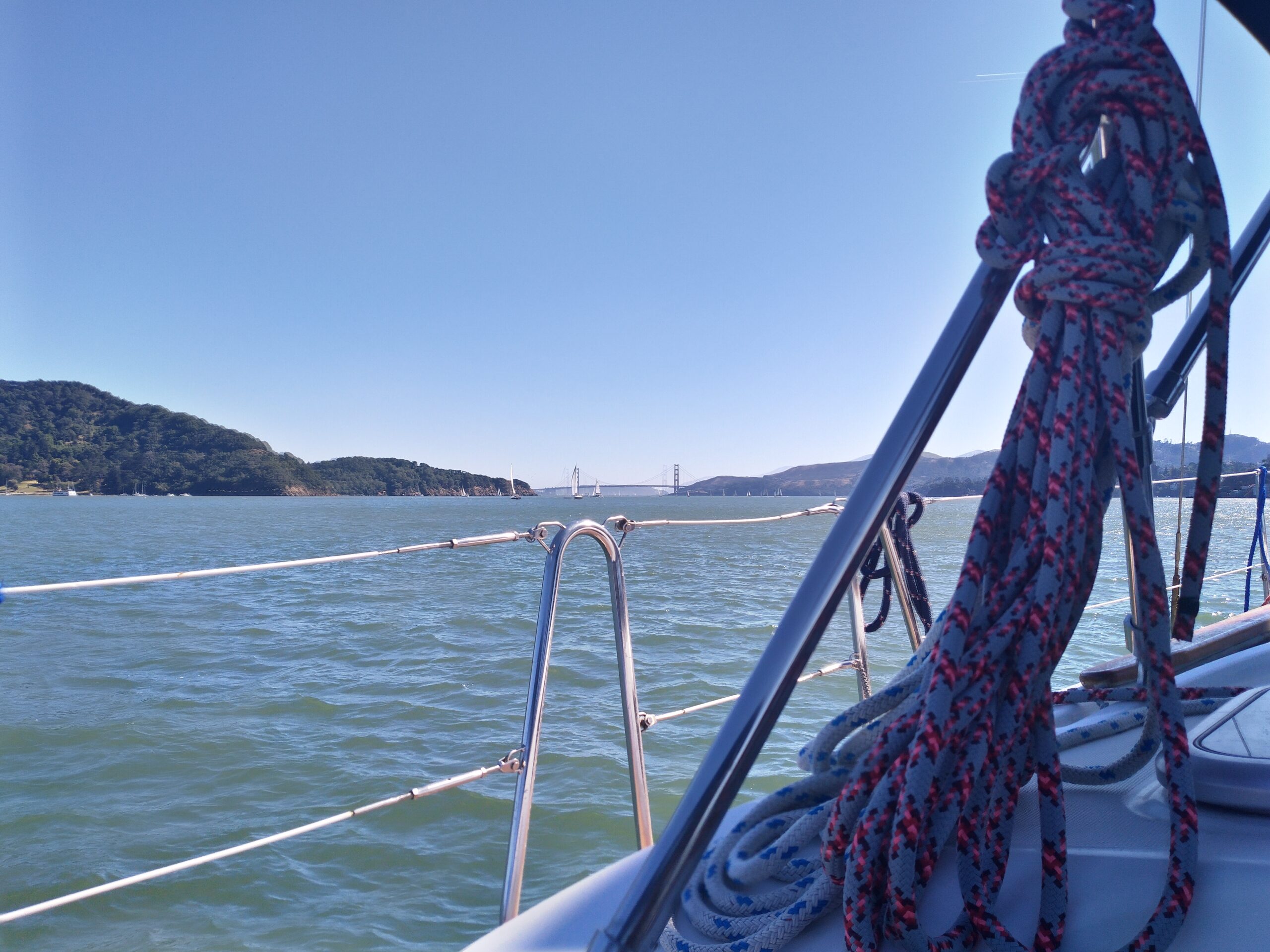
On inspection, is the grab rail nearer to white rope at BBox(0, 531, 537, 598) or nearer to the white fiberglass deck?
white rope at BBox(0, 531, 537, 598)

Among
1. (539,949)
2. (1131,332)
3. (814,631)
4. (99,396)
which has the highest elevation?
(99,396)

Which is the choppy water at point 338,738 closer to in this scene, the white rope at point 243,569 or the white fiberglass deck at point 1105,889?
the white fiberglass deck at point 1105,889

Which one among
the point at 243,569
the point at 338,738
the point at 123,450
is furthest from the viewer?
the point at 123,450

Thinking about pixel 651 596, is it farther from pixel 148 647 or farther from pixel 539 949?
pixel 539 949

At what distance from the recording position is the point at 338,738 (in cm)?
490

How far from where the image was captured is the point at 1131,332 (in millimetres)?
548

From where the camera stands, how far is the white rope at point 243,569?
1199 mm

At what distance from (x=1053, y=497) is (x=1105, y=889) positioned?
284 mm

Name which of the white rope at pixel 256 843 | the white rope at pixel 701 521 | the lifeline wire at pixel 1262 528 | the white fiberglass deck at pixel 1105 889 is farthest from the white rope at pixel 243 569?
the lifeline wire at pixel 1262 528

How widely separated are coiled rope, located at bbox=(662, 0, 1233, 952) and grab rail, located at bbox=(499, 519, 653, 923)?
31.6 inches

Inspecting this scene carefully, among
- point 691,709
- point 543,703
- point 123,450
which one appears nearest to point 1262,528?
point 691,709

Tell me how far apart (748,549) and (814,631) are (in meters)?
20.4

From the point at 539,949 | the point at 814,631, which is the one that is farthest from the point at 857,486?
the point at 539,949

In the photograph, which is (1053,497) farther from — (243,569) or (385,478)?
(385,478)
